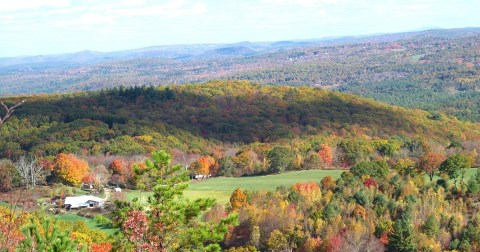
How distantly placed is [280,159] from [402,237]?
3154cm

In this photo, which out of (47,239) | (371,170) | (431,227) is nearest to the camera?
(47,239)

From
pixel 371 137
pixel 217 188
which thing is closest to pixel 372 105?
pixel 371 137

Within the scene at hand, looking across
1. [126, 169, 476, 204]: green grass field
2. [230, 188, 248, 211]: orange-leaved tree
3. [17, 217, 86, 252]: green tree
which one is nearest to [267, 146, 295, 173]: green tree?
[126, 169, 476, 204]: green grass field

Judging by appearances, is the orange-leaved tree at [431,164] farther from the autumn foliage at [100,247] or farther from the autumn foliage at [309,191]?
the autumn foliage at [100,247]

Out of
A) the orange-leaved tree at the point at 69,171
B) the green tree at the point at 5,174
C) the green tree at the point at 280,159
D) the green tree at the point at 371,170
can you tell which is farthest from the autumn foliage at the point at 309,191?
the green tree at the point at 5,174

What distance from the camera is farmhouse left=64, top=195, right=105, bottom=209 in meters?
48.3

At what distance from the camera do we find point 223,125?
315 ft

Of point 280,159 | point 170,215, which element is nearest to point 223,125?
point 280,159

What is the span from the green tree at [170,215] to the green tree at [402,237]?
2093 centimetres

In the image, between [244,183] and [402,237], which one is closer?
[402,237]

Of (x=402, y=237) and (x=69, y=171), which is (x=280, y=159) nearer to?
(x=69, y=171)

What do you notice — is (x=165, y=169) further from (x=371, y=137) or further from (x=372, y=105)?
(x=372, y=105)

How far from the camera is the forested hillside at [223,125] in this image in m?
72.8

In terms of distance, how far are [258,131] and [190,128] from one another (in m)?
11.1
